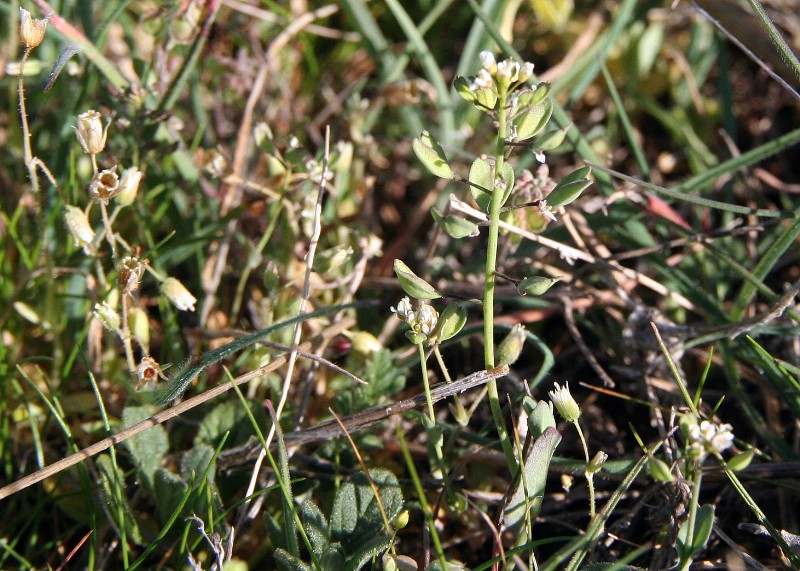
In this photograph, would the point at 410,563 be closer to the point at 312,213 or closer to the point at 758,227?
the point at 312,213

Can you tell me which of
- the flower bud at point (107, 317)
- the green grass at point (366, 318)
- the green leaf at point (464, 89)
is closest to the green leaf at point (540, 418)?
the green grass at point (366, 318)

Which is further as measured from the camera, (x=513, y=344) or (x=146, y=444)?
(x=146, y=444)

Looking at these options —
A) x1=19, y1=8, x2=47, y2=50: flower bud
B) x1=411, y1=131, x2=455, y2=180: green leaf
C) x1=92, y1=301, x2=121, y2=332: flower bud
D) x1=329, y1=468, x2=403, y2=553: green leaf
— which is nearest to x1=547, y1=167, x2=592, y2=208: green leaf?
x1=411, y1=131, x2=455, y2=180: green leaf

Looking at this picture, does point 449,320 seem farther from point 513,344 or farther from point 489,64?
point 489,64

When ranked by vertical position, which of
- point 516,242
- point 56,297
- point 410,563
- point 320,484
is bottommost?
point 320,484

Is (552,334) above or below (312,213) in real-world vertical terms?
below

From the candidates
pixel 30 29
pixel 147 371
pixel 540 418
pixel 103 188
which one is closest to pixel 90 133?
pixel 103 188

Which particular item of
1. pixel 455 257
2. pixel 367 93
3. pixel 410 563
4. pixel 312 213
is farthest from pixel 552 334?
pixel 367 93
